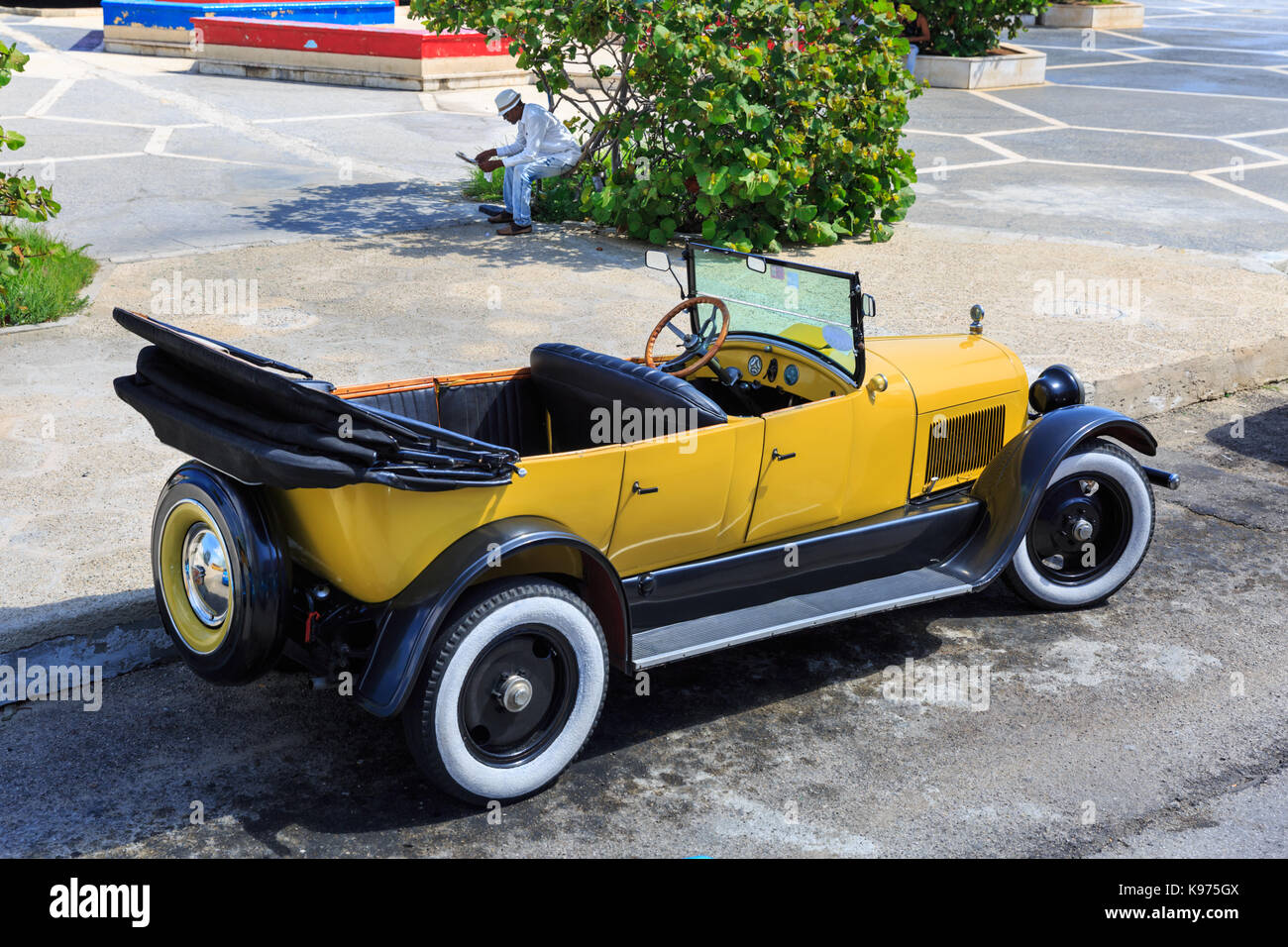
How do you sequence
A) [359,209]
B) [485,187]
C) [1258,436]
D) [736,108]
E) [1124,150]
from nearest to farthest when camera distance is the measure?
1. [1258,436]
2. [736,108]
3. [359,209]
4. [485,187]
5. [1124,150]

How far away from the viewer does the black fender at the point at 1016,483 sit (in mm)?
4781

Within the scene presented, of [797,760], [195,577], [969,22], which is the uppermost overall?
[969,22]

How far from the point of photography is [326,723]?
433cm

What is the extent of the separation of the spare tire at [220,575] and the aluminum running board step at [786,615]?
3.79 feet

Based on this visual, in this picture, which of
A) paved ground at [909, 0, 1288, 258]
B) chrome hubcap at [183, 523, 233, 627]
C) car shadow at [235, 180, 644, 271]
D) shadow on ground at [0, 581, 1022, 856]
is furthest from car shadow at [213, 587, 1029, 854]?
paved ground at [909, 0, 1288, 258]

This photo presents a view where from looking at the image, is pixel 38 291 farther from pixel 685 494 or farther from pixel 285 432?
pixel 685 494

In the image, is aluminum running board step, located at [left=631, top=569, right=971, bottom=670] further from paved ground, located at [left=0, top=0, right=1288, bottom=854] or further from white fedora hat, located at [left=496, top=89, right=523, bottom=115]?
white fedora hat, located at [left=496, top=89, right=523, bottom=115]

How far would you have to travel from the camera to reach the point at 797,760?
4188mm

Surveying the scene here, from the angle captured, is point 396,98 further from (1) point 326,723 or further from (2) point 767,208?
(1) point 326,723

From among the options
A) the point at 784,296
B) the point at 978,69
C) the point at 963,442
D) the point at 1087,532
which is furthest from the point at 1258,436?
the point at 978,69

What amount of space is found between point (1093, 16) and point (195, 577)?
2877 cm

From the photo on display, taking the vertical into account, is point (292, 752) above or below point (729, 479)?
below

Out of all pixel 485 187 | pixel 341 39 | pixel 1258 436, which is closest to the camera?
pixel 1258 436

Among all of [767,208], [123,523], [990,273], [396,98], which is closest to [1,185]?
[123,523]
